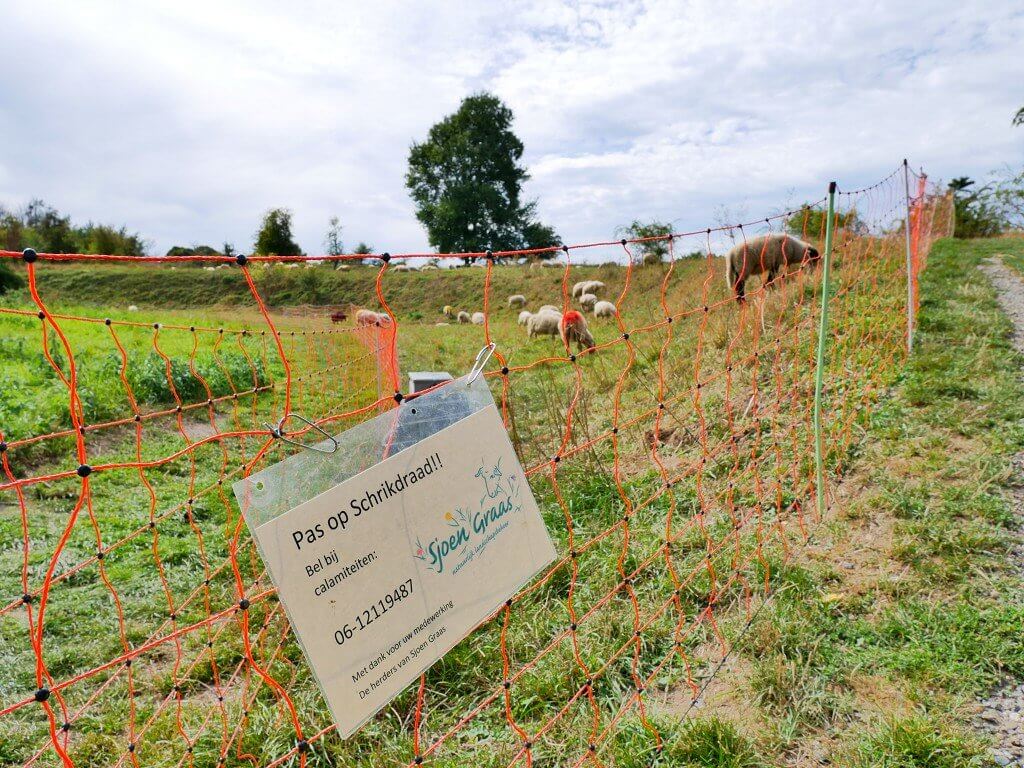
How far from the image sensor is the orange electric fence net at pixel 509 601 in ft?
6.95

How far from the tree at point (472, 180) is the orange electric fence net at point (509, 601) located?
37.7 meters

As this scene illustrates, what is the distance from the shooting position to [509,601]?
1567 millimetres

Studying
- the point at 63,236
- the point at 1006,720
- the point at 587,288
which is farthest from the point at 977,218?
the point at 63,236

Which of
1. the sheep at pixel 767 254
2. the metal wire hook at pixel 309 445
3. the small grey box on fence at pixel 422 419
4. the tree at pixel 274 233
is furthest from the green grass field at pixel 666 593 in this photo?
the tree at pixel 274 233

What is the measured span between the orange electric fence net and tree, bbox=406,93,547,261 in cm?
3773

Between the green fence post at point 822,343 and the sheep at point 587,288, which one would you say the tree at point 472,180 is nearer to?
the sheep at point 587,288

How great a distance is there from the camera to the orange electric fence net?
2119mm

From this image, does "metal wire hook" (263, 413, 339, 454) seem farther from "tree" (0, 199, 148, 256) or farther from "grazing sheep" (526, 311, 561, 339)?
"tree" (0, 199, 148, 256)

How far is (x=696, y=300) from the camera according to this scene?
9.81 metres

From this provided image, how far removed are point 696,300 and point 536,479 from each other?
6554mm

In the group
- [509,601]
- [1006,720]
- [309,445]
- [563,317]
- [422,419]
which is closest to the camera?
A: [309,445]

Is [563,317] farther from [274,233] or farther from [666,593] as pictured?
[274,233]

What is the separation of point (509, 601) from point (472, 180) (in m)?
45.5

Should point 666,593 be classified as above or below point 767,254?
below
